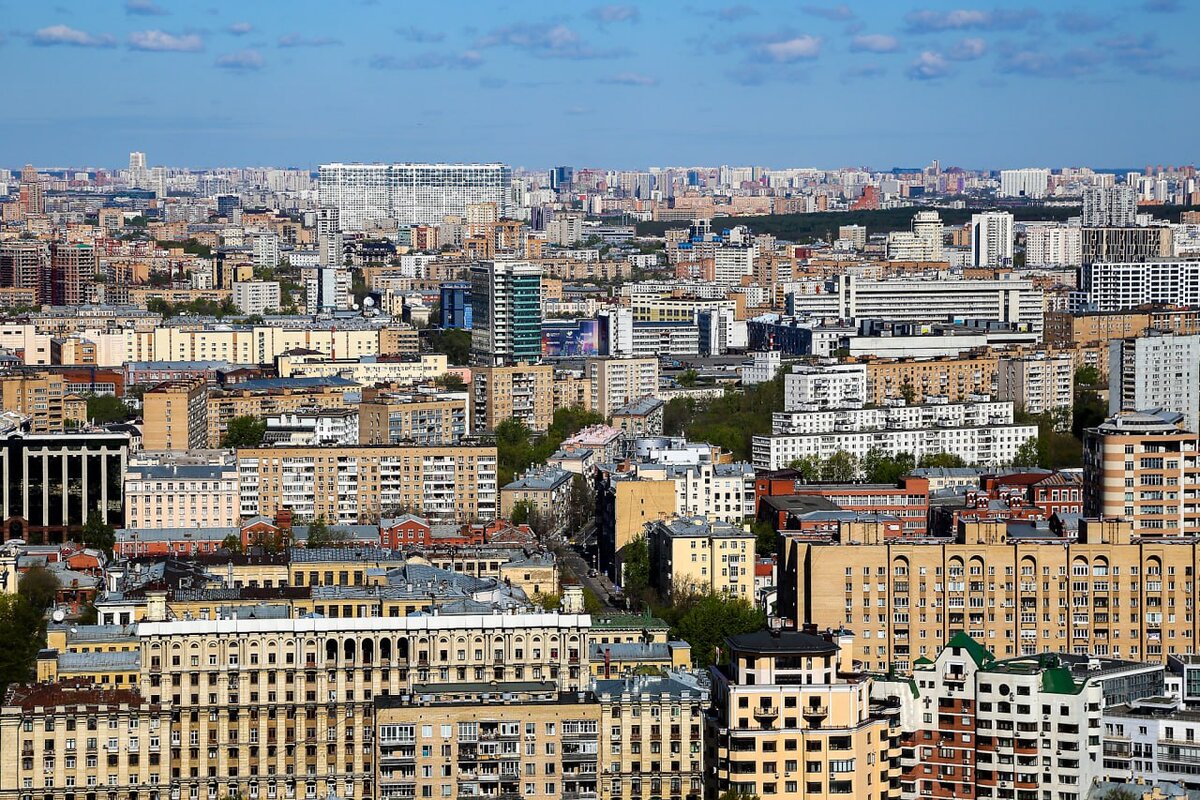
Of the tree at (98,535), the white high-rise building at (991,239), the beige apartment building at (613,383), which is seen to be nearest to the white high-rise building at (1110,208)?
the white high-rise building at (991,239)

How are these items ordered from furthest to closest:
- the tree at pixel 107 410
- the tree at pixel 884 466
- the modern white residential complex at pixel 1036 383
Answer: the modern white residential complex at pixel 1036 383, the tree at pixel 107 410, the tree at pixel 884 466

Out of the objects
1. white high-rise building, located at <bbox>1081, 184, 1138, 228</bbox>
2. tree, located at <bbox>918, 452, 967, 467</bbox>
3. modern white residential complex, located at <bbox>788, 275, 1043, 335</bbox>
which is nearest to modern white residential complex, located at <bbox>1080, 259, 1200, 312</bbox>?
modern white residential complex, located at <bbox>788, 275, 1043, 335</bbox>

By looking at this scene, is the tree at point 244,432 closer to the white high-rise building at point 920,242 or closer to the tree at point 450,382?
the tree at point 450,382

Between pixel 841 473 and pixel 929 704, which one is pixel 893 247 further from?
pixel 929 704

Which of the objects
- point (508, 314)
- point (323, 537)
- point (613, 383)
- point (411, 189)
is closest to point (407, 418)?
point (613, 383)

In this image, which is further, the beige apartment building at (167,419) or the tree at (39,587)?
the beige apartment building at (167,419)

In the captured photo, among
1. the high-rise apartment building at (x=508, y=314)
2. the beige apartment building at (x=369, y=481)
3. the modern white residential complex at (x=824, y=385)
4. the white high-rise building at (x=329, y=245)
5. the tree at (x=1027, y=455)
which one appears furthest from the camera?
the white high-rise building at (x=329, y=245)

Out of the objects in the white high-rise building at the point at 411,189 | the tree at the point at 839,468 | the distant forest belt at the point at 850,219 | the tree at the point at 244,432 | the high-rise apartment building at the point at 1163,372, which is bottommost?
the tree at the point at 839,468

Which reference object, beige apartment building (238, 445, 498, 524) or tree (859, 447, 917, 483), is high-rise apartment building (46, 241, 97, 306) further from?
beige apartment building (238, 445, 498, 524)
